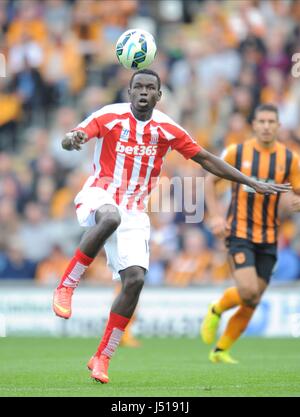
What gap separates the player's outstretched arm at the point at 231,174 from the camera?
9.24m

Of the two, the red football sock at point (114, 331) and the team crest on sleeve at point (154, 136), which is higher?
the team crest on sleeve at point (154, 136)

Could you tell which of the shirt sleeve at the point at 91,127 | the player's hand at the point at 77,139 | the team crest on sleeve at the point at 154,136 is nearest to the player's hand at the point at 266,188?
the team crest on sleeve at the point at 154,136

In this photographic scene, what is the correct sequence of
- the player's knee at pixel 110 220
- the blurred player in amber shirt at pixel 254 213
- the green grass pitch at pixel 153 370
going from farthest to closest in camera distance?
the blurred player in amber shirt at pixel 254 213, the player's knee at pixel 110 220, the green grass pitch at pixel 153 370

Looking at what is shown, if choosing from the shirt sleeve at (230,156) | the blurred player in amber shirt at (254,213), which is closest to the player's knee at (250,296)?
the blurred player in amber shirt at (254,213)

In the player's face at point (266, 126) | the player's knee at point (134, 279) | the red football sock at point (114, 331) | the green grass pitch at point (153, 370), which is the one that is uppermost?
the player's face at point (266, 126)

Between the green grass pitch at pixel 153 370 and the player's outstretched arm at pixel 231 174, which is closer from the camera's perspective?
the green grass pitch at pixel 153 370

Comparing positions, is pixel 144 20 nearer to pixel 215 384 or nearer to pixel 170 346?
pixel 170 346

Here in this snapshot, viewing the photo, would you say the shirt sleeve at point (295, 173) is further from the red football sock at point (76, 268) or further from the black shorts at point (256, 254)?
the red football sock at point (76, 268)

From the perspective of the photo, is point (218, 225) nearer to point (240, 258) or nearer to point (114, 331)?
point (240, 258)

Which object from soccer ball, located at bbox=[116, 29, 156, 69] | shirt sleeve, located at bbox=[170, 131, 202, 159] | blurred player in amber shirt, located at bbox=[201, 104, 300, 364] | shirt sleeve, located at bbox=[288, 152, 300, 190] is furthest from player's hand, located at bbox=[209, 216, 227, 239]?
soccer ball, located at bbox=[116, 29, 156, 69]

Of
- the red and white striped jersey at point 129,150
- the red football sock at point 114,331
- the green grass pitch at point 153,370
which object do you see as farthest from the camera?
the red and white striped jersey at point 129,150

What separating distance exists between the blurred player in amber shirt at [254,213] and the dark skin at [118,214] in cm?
214

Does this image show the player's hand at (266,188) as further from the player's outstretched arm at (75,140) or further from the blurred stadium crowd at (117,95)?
the blurred stadium crowd at (117,95)

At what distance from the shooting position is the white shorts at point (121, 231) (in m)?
9.09
